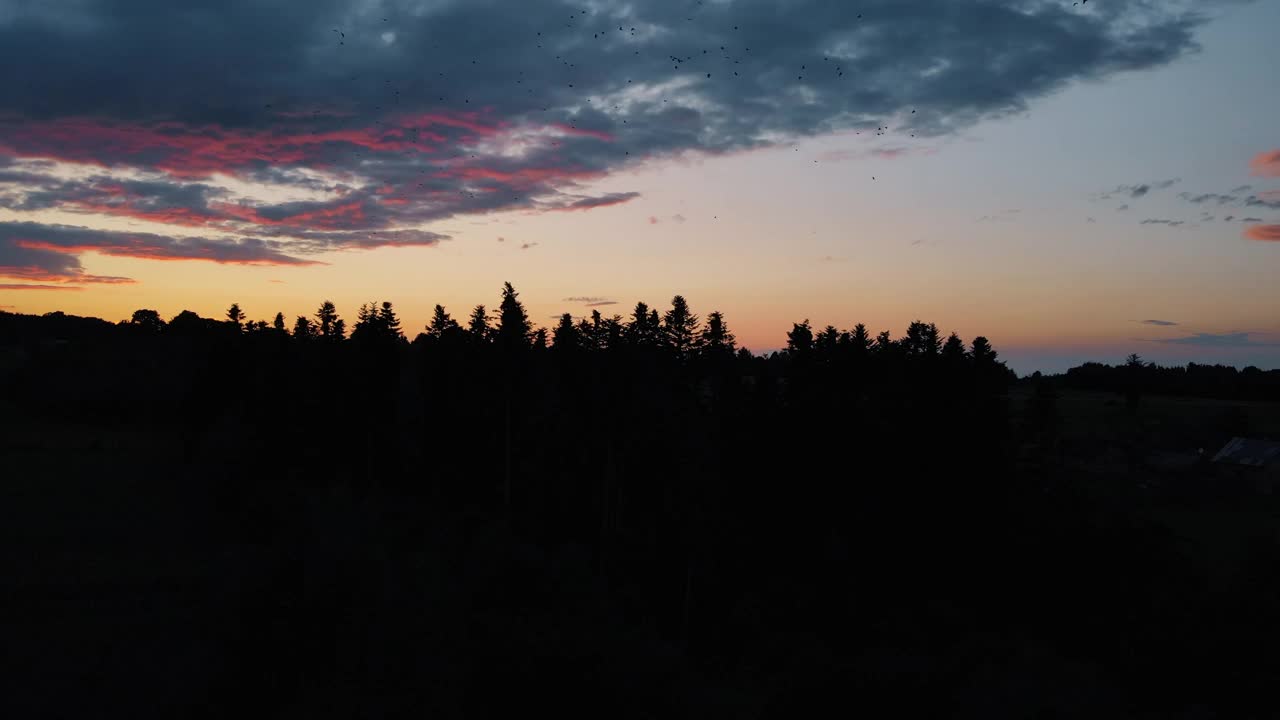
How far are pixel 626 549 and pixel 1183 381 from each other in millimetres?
133672

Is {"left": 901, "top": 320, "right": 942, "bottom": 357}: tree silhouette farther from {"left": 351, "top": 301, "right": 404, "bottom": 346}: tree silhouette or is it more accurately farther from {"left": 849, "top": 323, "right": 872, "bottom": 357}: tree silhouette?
{"left": 351, "top": 301, "right": 404, "bottom": 346}: tree silhouette

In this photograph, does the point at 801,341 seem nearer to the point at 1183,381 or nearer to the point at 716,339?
the point at 716,339

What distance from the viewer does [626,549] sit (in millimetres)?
45125

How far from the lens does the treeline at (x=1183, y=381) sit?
122875 mm

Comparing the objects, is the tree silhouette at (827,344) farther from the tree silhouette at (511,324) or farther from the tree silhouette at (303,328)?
the tree silhouette at (303,328)

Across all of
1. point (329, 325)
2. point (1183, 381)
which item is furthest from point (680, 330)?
point (1183, 381)

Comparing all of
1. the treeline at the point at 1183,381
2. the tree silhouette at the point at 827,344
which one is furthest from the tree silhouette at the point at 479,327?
the treeline at the point at 1183,381

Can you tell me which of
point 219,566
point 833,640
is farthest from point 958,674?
point 219,566

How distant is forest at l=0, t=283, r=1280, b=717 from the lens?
26453 mm

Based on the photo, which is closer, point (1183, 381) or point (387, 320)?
point (387, 320)

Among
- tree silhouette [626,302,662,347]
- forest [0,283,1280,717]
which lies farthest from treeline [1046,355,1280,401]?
tree silhouette [626,302,662,347]

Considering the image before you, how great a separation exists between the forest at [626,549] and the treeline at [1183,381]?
72.7 m

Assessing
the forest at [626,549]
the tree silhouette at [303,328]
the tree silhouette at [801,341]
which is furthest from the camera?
the tree silhouette at [303,328]

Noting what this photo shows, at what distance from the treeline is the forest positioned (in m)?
72.7
